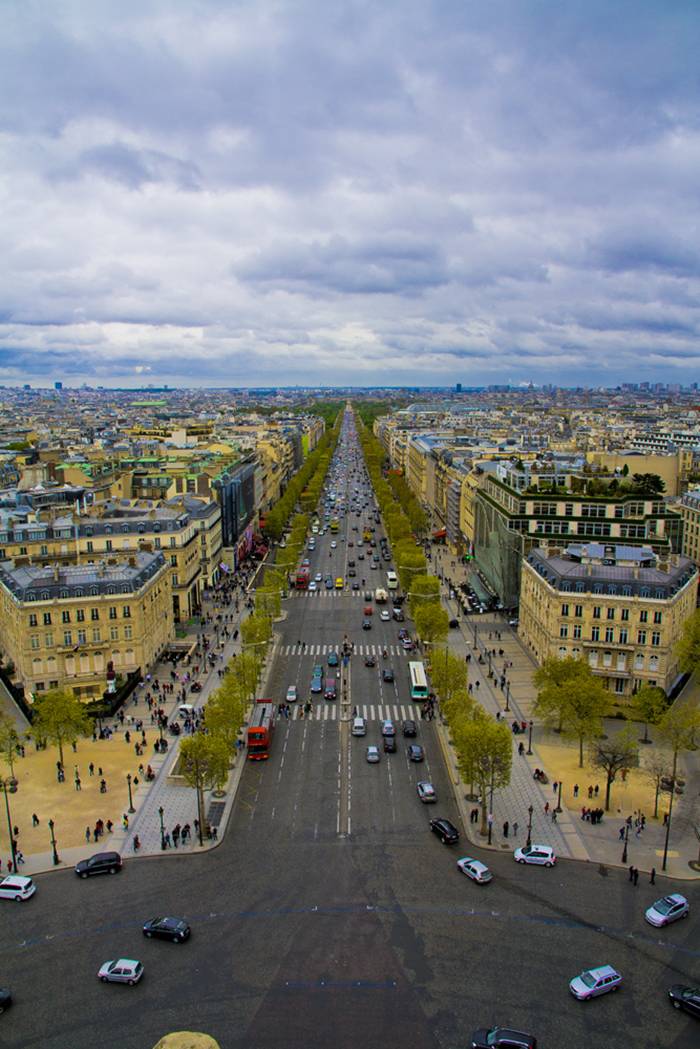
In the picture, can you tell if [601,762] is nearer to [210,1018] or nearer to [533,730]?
[533,730]

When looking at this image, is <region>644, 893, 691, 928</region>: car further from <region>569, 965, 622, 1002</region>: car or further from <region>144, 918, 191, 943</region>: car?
<region>144, 918, 191, 943</region>: car

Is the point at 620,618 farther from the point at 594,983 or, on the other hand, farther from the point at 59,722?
the point at 59,722

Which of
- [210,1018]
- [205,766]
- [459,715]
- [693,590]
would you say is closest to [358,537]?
[693,590]

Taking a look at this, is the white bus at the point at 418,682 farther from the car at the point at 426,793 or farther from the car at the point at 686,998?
the car at the point at 686,998

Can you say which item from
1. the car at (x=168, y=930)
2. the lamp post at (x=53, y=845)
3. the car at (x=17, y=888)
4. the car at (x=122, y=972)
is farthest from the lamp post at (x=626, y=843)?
the car at (x=17, y=888)

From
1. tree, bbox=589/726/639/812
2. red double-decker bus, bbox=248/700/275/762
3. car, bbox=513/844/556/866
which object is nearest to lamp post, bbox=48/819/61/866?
red double-decker bus, bbox=248/700/275/762

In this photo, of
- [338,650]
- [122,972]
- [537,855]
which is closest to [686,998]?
[537,855]
